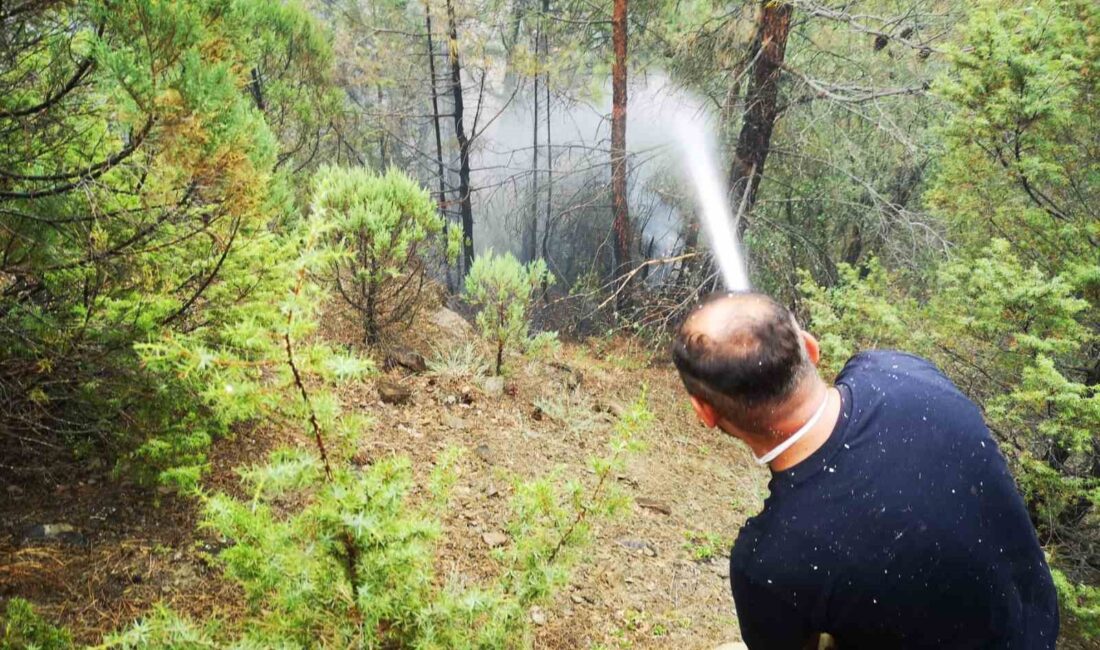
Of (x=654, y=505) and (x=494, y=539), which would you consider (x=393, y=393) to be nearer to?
(x=494, y=539)

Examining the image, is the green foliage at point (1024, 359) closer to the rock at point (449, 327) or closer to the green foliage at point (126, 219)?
the rock at point (449, 327)

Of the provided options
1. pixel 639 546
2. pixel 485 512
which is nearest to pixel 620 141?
pixel 639 546

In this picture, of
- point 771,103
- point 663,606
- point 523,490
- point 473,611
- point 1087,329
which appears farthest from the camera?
point 771,103

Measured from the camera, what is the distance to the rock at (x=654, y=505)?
17.3ft

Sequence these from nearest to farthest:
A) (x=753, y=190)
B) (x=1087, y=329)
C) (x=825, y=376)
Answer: (x=1087, y=329) → (x=825, y=376) → (x=753, y=190)

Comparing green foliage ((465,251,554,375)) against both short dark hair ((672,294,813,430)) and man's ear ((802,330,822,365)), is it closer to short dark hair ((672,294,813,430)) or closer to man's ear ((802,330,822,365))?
man's ear ((802,330,822,365))

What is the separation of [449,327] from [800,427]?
6.83 metres

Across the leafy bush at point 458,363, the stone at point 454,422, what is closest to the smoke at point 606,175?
the leafy bush at point 458,363

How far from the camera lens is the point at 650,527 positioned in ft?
16.2

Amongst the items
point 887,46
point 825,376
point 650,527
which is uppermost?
point 887,46

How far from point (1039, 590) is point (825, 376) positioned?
14.9ft

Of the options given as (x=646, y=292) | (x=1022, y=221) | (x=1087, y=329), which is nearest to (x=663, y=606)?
(x=1087, y=329)

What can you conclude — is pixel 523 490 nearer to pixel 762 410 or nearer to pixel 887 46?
pixel 762 410

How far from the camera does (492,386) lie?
257 inches
